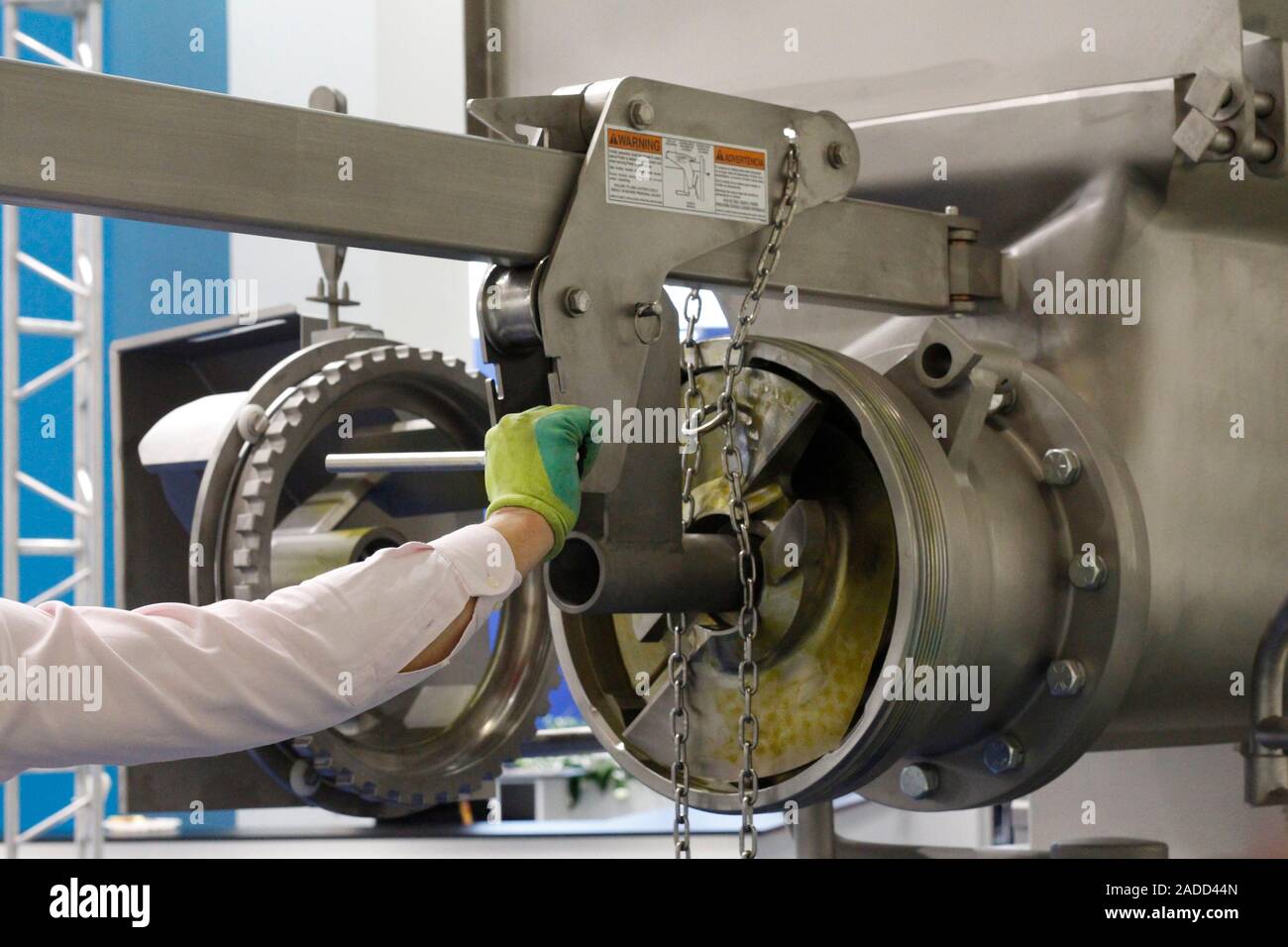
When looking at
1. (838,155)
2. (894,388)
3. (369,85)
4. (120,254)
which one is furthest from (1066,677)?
(120,254)

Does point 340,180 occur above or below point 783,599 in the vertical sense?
above

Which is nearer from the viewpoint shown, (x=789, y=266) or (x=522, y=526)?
(x=522, y=526)

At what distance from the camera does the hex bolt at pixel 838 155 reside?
1627mm

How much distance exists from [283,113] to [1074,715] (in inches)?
40.4

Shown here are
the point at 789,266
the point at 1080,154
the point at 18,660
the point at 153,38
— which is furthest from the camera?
the point at 153,38

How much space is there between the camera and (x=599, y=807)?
613cm

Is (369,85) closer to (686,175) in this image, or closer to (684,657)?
(686,175)

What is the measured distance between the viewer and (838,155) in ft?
5.35

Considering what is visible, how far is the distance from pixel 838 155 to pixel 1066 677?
0.62 metres

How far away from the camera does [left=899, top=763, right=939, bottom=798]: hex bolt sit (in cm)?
174

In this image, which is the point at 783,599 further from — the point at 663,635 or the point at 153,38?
the point at 153,38

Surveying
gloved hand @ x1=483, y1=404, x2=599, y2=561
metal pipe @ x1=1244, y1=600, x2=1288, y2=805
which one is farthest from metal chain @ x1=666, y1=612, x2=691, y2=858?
metal pipe @ x1=1244, y1=600, x2=1288, y2=805
